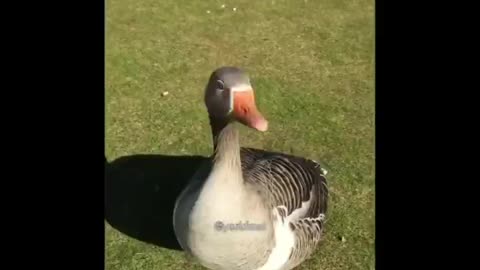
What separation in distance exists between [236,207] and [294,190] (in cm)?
37

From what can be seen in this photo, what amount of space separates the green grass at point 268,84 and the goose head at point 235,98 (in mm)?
934

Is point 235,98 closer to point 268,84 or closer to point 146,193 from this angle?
point 146,193

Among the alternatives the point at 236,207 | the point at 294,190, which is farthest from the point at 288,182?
the point at 236,207

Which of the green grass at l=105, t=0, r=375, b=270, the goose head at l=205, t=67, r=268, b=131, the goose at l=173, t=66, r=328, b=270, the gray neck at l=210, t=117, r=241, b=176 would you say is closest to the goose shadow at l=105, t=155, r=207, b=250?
the green grass at l=105, t=0, r=375, b=270

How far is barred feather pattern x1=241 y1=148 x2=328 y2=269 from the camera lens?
236 centimetres

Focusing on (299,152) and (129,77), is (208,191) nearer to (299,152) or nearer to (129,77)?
(299,152)

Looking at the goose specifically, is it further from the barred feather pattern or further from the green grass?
the green grass

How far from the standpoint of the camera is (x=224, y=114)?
209 cm

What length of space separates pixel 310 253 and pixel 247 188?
1.72 ft

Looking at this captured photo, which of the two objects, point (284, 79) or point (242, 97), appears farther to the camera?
point (284, 79)

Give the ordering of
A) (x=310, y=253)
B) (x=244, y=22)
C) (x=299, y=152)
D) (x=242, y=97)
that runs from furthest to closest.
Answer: (x=244, y=22)
(x=299, y=152)
(x=310, y=253)
(x=242, y=97)

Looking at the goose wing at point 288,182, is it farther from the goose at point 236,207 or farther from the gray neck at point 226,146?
the gray neck at point 226,146

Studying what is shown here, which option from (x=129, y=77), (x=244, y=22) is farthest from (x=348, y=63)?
(x=129, y=77)

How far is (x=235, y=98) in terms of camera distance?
2020mm
